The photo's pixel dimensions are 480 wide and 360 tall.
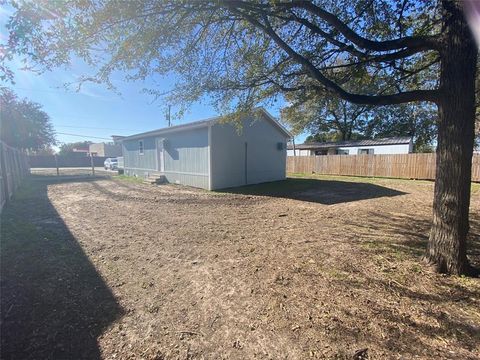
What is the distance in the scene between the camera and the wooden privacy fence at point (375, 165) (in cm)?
1597

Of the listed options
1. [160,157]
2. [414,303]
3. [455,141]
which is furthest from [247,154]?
[414,303]

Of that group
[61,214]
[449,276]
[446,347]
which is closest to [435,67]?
[449,276]

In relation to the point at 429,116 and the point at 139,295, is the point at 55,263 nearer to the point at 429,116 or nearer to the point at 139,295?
the point at 139,295

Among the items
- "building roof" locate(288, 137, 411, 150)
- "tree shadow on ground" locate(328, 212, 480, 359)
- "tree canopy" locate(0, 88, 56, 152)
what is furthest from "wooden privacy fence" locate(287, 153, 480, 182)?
"tree canopy" locate(0, 88, 56, 152)

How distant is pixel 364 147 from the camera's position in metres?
24.3

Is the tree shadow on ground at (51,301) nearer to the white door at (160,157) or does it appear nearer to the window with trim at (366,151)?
the white door at (160,157)

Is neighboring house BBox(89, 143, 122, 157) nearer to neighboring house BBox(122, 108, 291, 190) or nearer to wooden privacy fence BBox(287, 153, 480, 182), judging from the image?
neighboring house BBox(122, 108, 291, 190)

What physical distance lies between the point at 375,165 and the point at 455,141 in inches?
679

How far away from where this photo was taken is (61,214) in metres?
7.27

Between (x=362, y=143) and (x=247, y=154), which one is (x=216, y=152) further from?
(x=362, y=143)

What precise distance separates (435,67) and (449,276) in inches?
242

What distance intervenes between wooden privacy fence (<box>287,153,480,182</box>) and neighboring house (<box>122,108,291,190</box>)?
7067 mm

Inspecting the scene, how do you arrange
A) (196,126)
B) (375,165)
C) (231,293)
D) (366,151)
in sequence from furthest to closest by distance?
(366,151) < (375,165) < (196,126) < (231,293)

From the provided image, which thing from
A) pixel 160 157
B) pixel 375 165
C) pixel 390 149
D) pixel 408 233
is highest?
pixel 390 149
